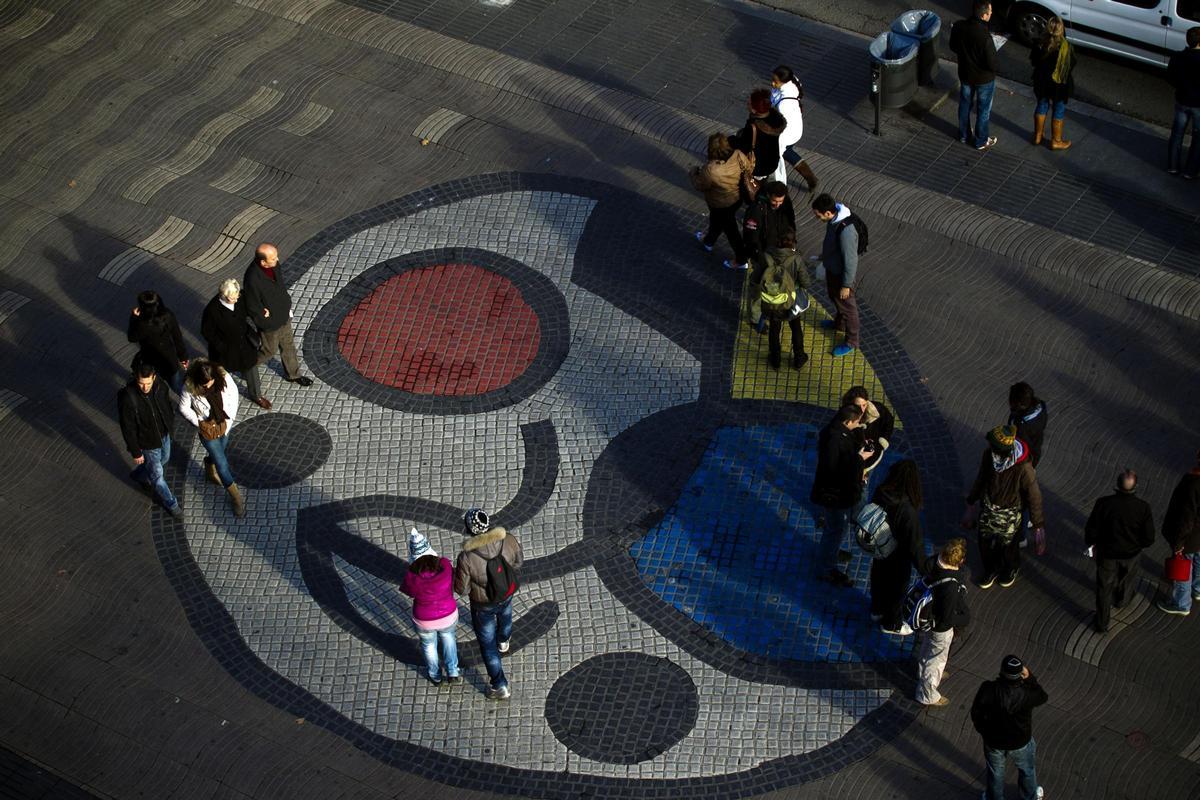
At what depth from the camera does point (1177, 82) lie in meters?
16.9

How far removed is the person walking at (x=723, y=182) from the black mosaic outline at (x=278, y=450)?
4.62m

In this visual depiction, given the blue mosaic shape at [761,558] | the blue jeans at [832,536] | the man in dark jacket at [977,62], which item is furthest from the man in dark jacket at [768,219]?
the man in dark jacket at [977,62]

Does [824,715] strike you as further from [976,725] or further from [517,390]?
[517,390]

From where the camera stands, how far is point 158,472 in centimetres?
1436

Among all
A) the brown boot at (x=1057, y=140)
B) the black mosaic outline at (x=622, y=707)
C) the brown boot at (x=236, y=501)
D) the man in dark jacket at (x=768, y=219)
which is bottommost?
the brown boot at (x=236, y=501)

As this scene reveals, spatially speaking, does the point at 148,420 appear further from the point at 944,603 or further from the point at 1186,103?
the point at 1186,103

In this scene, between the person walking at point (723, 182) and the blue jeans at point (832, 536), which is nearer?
the blue jeans at point (832, 536)

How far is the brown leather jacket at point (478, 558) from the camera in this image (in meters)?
11.9

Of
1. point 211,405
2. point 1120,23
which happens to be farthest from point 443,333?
point 1120,23

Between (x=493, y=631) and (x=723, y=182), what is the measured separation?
569cm

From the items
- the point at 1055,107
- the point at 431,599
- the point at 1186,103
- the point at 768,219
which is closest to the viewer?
the point at 431,599

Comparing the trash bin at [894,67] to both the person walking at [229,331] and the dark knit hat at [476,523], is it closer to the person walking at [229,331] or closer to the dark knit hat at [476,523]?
the person walking at [229,331]

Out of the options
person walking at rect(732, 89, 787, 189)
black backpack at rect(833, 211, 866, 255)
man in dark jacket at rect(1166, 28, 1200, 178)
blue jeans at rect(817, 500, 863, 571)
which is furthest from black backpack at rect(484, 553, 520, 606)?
man in dark jacket at rect(1166, 28, 1200, 178)

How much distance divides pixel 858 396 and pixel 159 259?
8.36 meters
